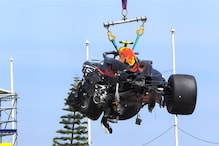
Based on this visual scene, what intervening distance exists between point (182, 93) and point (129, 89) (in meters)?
0.82

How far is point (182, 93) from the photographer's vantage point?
420 inches

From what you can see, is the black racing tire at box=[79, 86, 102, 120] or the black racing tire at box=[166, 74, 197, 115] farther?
the black racing tire at box=[79, 86, 102, 120]

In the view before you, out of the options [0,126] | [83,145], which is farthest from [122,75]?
[83,145]

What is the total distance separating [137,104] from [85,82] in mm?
863

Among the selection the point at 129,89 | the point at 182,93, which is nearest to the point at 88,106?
the point at 129,89

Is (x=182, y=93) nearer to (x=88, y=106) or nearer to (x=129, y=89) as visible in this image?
(x=129, y=89)

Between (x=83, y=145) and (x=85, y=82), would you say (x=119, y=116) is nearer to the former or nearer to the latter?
(x=85, y=82)

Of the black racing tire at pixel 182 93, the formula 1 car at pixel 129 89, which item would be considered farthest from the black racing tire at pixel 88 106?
the black racing tire at pixel 182 93

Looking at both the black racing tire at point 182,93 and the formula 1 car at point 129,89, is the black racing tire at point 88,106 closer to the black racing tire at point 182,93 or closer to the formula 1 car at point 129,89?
the formula 1 car at point 129,89

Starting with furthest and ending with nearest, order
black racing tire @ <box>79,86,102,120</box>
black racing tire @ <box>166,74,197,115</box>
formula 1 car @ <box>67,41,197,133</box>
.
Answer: black racing tire @ <box>79,86,102,120</box> → black racing tire @ <box>166,74,197,115</box> → formula 1 car @ <box>67,41,197,133</box>

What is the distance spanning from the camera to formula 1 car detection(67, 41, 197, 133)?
1047 cm

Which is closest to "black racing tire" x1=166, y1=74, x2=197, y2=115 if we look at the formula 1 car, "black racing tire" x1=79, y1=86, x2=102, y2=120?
the formula 1 car

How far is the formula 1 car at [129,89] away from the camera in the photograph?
10.5m

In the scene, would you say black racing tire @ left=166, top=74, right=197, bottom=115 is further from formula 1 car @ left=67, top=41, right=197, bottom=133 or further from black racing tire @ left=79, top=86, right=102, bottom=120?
black racing tire @ left=79, top=86, right=102, bottom=120
